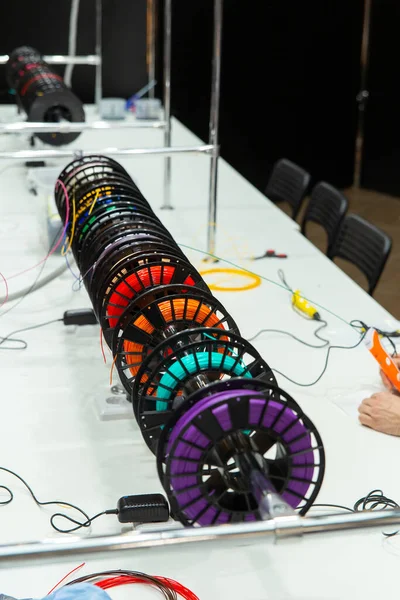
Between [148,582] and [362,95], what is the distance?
4954 millimetres

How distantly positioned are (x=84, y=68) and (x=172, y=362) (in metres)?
4.32

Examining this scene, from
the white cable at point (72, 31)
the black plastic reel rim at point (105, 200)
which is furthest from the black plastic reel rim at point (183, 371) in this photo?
the white cable at point (72, 31)

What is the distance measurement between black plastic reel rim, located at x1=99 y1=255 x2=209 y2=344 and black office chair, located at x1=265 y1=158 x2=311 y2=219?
1.89 m

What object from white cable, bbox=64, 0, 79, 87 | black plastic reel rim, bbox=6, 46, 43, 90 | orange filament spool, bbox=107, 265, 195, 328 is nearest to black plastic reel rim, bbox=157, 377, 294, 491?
orange filament spool, bbox=107, 265, 195, 328

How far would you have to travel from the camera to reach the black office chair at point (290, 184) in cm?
346

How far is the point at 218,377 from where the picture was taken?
1327mm

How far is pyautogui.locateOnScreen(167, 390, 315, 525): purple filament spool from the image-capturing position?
1104 mm

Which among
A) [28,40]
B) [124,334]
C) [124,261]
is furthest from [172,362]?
[28,40]

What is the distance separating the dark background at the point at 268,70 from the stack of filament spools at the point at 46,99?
1366mm

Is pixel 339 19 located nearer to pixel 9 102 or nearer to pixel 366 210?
pixel 366 210

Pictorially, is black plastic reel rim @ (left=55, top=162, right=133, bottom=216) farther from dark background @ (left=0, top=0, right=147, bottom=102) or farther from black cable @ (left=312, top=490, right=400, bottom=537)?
dark background @ (left=0, top=0, right=147, bottom=102)

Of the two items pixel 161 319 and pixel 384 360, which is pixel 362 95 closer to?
pixel 384 360

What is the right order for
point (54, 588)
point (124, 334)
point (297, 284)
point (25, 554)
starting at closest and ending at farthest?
1. point (25, 554)
2. point (54, 588)
3. point (124, 334)
4. point (297, 284)

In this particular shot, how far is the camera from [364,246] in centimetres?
279
